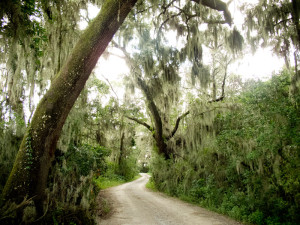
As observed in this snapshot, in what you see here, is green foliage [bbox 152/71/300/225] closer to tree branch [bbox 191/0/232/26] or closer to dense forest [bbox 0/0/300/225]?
dense forest [bbox 0/0/300/225]

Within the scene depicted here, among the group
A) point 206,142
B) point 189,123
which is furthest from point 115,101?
point 206,142

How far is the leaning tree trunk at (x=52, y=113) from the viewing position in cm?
332

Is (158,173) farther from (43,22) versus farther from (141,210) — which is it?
(43,22)

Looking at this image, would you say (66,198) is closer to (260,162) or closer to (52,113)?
(52,113)

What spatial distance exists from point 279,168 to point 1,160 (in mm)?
7371

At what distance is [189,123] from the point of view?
33.3ft

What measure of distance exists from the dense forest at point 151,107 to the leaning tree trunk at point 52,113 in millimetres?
17

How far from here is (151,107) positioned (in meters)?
11.3

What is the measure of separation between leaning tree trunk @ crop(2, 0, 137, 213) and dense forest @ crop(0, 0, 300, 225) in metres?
0.02

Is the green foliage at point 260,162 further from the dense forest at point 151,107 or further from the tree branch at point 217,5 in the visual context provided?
the tree branch at point 217,5

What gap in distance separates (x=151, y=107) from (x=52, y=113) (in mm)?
8013

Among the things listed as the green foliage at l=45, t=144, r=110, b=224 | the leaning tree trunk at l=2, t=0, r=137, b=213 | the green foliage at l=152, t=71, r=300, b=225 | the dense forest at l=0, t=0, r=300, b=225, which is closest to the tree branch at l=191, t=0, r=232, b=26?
the dense forest at l=0, t=0, r=300, b=225

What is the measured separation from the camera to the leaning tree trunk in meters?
3.32

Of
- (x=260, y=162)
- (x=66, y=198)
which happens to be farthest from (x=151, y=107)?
(x=66, y=198)
